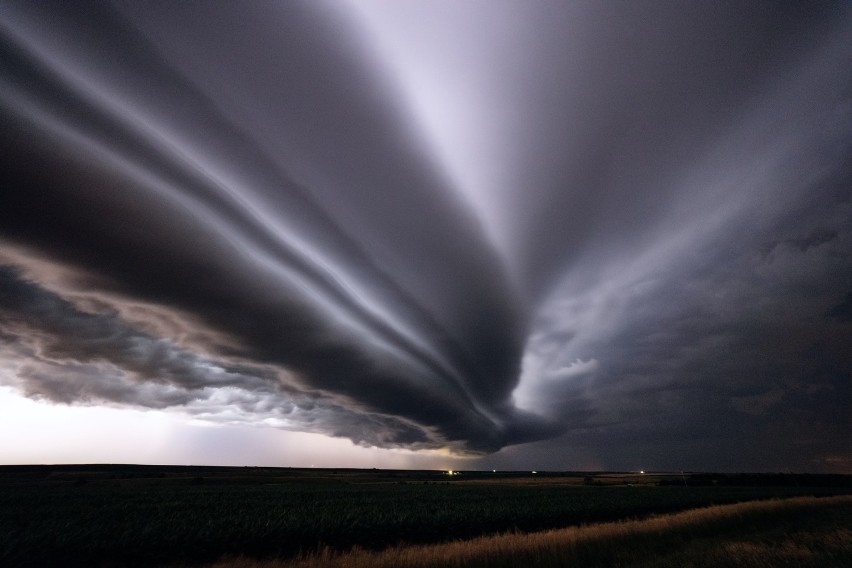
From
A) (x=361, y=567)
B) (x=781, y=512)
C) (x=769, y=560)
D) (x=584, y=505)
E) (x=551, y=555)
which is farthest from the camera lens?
(x=584, y=505)

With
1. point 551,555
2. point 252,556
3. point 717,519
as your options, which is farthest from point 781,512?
point 252,556

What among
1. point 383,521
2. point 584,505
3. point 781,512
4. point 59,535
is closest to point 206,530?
point 59,535

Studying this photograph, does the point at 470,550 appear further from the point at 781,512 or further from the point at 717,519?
the point at 781,512

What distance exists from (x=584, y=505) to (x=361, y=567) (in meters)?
34.3

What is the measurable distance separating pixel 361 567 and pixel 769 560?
54.7 feet

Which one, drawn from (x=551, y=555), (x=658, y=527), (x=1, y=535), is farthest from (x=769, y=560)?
(x=1, y=535)

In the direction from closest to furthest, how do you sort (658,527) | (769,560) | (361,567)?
(361,567)
(769,560)
(658,527)

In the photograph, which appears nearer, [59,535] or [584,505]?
[59,535]

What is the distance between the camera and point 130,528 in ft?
67.9

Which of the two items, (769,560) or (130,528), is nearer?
(769,560)

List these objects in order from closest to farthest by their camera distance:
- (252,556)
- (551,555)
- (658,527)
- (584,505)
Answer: (551,555), (252,556), (658,527), (584,505)

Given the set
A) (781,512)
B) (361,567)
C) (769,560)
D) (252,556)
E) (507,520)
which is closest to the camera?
(361,567)

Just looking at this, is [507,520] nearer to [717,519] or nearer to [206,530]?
[717,519]

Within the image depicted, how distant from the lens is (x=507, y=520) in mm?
29953
